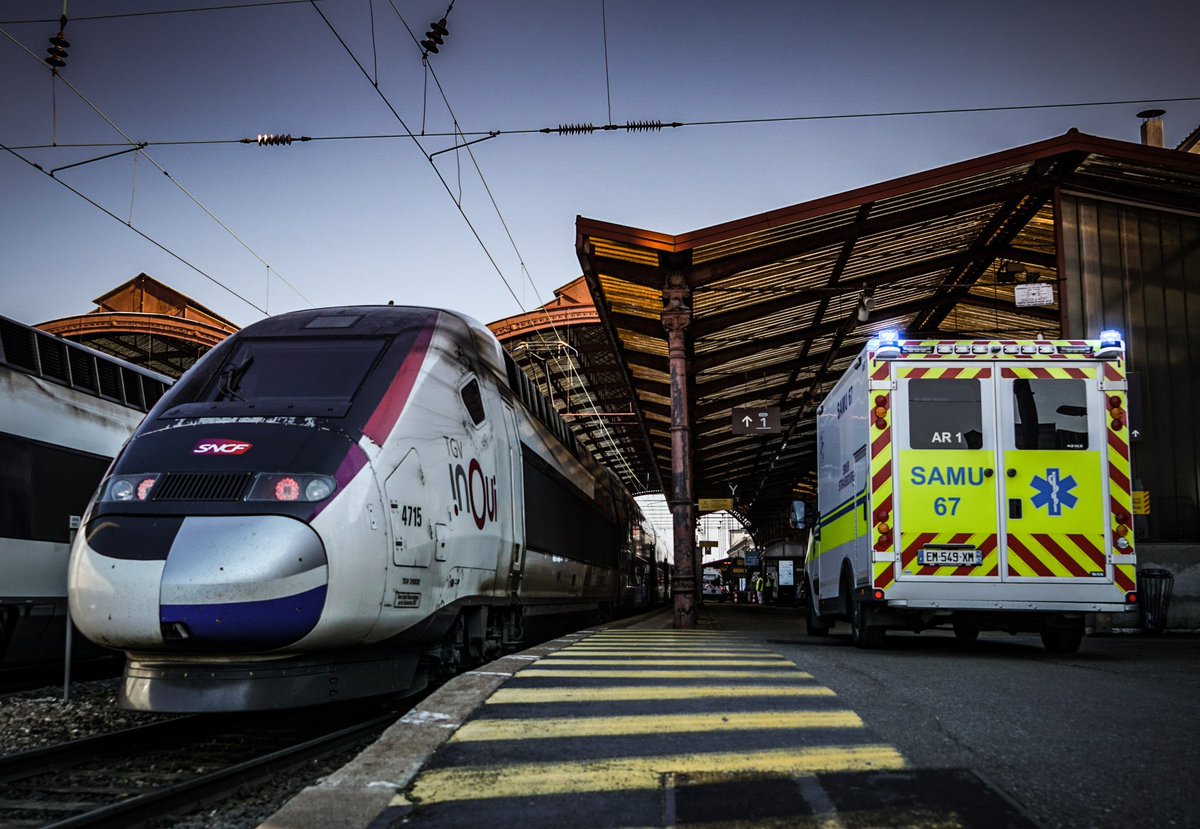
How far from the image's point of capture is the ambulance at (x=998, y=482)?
352 inches

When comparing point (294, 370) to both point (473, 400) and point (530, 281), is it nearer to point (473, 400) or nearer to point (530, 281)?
point (473, 400)

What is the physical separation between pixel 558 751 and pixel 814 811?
1.26 meters

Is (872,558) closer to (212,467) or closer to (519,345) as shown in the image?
(212,467)

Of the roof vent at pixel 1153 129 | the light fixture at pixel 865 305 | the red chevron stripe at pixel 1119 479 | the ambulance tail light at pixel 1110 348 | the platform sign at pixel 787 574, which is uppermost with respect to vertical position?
the roof vent at pixel 1153 129

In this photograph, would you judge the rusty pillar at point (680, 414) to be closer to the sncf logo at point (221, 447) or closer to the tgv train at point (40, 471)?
the tgv train at point (40, 471)

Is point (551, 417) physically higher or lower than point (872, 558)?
higher

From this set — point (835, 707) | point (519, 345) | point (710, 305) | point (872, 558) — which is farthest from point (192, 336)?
point (835, 707)

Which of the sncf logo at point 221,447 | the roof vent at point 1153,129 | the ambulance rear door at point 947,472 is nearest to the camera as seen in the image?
the sncf logo at point 221,447

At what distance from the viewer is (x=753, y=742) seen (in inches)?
174

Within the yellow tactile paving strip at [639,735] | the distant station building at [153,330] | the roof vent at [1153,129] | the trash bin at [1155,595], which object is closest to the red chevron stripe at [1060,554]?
the yellow tactile paving strip at [639,735]

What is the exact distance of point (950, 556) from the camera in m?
9.02

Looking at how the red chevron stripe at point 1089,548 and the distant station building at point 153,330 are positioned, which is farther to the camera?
the distant station building at point 153,330

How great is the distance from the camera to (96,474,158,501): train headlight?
607 cm

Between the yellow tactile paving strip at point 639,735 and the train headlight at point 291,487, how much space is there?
61.6 inches
